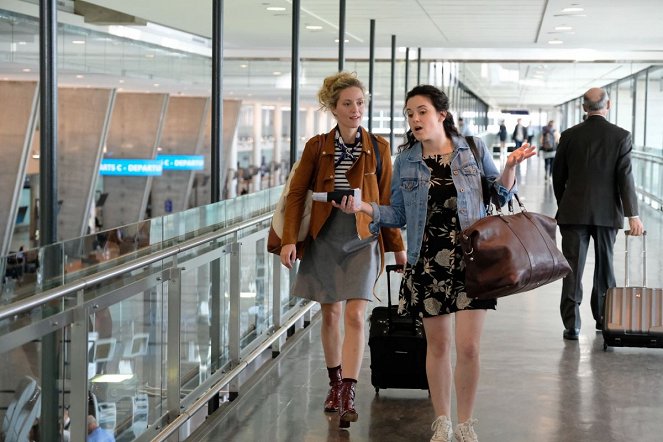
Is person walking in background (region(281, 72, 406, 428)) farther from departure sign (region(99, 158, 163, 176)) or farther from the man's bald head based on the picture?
departure sign (region(99, 158, 163, 176))

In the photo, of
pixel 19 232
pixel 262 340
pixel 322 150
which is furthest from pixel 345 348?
pixel 19 232

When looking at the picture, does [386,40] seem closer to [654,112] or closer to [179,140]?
[654,112]

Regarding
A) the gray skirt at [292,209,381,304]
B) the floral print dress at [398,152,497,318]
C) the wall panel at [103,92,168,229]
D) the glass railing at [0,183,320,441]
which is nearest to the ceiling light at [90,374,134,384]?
the glass railing at [0,183,320,441]

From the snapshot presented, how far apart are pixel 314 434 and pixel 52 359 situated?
5.75ft

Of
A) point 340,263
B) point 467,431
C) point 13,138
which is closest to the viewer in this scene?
point 467,431

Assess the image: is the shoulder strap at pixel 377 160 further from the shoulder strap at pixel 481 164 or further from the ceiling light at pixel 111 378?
the ceiling light at pixel 111 378

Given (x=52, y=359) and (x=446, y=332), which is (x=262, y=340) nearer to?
(x=446, y=332)

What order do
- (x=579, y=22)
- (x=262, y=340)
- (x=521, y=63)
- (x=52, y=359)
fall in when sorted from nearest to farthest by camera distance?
(x=52, y=359)
(x=262, y=340)
(x=579, y=22)
(x=521, y=63)

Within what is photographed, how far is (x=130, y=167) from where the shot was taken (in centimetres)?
3606

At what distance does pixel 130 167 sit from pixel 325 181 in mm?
31719

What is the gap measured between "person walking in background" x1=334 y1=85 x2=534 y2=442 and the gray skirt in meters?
0.51

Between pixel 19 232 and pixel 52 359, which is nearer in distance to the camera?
pixel 52 359

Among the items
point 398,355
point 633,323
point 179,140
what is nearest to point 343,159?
point 398,355

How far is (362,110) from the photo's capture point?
5090 millimetres
